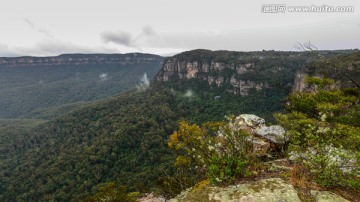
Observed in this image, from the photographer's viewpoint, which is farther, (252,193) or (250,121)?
(250,121)

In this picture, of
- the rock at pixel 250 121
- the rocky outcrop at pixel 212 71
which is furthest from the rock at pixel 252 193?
the rocky outcrop at pixel 212 71

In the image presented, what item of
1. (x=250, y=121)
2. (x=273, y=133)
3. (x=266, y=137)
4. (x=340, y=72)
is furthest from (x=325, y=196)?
(x=250, y=121)

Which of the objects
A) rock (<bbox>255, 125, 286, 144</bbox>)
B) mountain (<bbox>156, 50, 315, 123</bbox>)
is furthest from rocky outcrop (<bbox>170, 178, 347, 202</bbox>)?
mountain (<bbox>156, 50, 315, 123</bbox>)

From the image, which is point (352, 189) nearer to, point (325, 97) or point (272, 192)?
point (272, 192)

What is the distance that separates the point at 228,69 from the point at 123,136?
82.6 m

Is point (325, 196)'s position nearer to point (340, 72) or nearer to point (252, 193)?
point (252, 193)

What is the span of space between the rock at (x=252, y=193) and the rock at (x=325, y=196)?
1.99 feet

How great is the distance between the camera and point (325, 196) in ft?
27.2

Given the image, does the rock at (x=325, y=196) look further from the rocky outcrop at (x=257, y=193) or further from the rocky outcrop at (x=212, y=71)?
the rocky outcrop at (x=212, y=71)

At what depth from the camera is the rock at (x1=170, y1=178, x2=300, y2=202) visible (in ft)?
27.7

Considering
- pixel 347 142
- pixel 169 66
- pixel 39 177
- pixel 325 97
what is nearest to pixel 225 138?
pixel 347 142

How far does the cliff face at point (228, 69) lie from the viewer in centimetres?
13462

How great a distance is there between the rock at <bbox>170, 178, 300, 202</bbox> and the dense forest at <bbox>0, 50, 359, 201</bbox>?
33828 millimetres

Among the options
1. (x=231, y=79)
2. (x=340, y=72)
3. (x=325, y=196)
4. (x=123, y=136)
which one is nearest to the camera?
(x=325, y=196)
